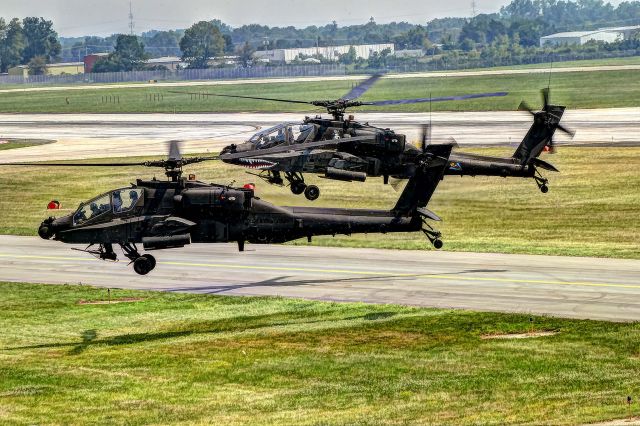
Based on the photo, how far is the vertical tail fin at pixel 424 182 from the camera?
1524 inches

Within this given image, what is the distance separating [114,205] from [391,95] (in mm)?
106878

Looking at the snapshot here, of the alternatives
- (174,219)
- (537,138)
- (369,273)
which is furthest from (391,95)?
(174,219)

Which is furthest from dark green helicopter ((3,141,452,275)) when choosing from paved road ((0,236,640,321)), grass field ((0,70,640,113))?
grass field ((0,70,640,113))

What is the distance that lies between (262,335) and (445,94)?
356 ft

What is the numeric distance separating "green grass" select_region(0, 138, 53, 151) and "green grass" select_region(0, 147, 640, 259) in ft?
63.4

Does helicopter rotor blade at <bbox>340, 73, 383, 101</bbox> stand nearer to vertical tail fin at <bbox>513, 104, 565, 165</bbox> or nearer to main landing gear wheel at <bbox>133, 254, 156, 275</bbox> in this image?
vertical tail fin at <bbox>513, 104, 565, 165</bbox>

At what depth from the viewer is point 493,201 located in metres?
61.0

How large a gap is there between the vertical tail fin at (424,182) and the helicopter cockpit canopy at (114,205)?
8979 mm

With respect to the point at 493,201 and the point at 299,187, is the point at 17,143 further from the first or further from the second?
the point at 299,187

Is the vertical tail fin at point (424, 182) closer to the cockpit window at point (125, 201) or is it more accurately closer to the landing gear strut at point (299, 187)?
the landing gear strut at point (299, 187)

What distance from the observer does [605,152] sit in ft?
251

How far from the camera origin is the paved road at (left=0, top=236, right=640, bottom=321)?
37.8 metres

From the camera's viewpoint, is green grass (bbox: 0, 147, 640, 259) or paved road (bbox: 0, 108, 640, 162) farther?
paved road (bbox: 0, 108, 640, 162)

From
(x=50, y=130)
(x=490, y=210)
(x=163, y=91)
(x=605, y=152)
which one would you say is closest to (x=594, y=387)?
(x=490, y=210)
